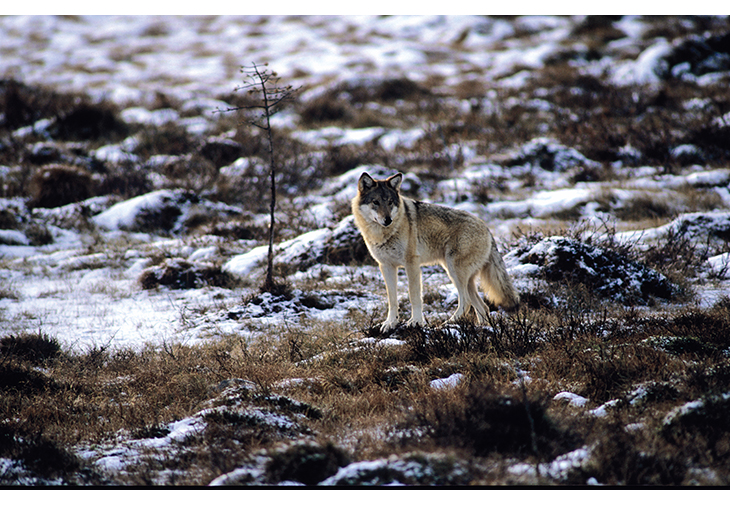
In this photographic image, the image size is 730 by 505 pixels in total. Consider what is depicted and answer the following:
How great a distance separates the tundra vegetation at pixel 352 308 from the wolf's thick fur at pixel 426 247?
42 cm

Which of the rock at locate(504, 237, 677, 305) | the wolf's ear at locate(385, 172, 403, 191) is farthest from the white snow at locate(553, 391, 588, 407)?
the rock at locate(504, 237, 677, 305)

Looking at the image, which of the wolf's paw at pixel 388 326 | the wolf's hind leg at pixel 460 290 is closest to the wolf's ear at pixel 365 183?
the wolf's hind leg at pixel 460 290

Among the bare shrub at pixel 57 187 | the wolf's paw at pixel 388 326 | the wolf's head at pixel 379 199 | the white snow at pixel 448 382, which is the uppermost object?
the wolf's head at pixel 379 199

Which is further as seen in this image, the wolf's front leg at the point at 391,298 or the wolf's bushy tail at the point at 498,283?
the wolf's bushy tail at the point at 498,283

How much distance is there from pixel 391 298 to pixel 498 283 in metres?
1.40

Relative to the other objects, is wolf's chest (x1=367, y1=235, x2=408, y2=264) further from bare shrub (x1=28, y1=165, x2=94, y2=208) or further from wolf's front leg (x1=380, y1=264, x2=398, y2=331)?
bare shrub (x1=28, y1=165, x2=94, y2=208)

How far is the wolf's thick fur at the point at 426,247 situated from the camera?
19.2 feet

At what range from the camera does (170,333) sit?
21.0 ft

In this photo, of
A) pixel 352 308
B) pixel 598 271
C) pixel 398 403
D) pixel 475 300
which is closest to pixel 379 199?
pixel 475 300

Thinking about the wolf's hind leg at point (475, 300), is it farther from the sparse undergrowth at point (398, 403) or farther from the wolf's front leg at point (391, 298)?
the wolf's front leg at point (391, 298)

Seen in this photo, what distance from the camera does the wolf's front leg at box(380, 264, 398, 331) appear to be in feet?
19.2

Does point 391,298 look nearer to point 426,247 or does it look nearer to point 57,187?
point 426,247

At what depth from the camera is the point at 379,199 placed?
566 centimetres

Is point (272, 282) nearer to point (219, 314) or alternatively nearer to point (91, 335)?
point (219, 314)
